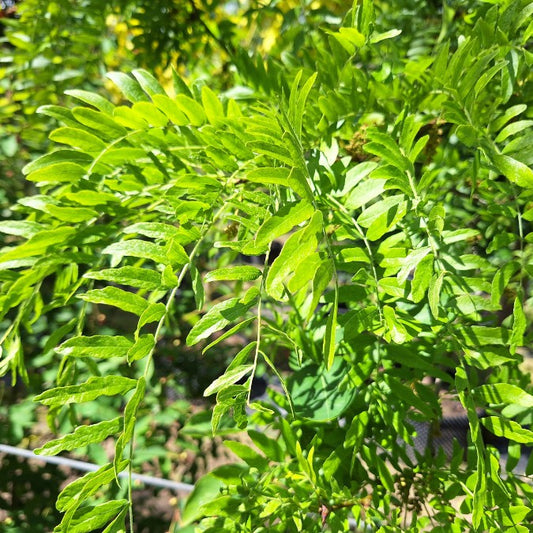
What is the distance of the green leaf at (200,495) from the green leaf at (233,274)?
0.27 meters

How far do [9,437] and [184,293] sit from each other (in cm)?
71

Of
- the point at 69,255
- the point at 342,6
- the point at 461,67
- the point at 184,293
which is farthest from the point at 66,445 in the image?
the point at 184,293

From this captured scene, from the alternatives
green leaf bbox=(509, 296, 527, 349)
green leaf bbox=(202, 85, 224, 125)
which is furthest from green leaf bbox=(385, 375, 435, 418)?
green leaf bbox=(202, 85, 224, 125)

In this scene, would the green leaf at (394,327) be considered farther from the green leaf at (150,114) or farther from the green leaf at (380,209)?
the green leaf at (150,114)

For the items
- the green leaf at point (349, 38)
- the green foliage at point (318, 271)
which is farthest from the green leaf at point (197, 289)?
the green leaf at point (349, 38)

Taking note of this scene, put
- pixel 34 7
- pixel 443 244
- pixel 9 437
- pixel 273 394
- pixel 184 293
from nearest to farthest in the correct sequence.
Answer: pixel 443 244
pixel 273 394
pixel 34 7
pixel 9 437
pixel 184 293

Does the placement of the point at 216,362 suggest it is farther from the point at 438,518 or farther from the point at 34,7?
the point at 438,518

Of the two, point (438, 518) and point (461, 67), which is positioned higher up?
point (461, 67)

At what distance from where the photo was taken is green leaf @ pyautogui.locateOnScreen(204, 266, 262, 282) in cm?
46

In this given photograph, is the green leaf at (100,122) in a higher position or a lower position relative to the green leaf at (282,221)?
higher

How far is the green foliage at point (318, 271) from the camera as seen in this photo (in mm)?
458

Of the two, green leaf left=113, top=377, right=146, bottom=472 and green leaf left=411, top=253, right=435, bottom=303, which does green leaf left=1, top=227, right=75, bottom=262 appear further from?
green leaf left=411, top=253, right=435, bottom=303

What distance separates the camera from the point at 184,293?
1.83 metres

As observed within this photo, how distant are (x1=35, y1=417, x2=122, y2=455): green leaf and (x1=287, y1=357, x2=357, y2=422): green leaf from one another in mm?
224
